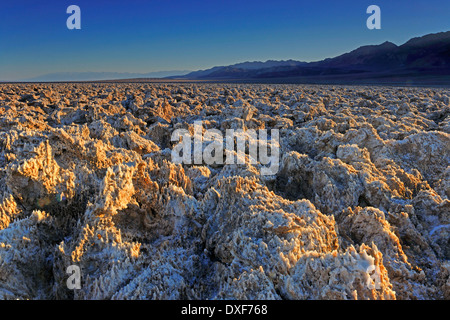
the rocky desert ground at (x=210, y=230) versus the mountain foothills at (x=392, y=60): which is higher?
the mountain foothills at (x=392, y=60)

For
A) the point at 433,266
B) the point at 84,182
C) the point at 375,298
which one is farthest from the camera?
the point at 84,182

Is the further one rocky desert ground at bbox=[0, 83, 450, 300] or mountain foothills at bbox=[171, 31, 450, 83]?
mountain foothills at bbox=[171, 31, 450, 83]

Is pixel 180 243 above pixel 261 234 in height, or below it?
below

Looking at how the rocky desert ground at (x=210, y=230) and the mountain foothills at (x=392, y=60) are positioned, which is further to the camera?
the mountain foothills at (x=392, y=60)

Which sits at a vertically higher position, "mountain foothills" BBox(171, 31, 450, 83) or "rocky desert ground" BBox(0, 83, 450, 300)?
"mountain foothills" BBox(171, 31, 450, 83)

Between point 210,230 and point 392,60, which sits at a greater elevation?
point 392,60

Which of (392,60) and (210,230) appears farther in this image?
(392,60)

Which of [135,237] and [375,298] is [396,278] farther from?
[135,237]
